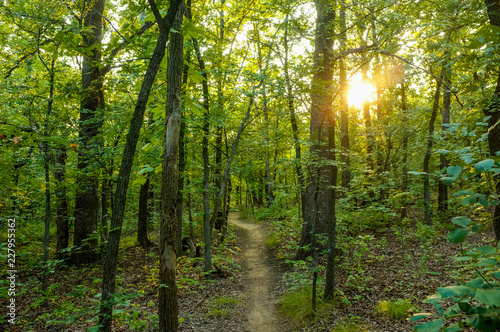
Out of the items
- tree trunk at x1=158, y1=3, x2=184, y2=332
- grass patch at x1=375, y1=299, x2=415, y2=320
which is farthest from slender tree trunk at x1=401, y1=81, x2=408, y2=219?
tree trunk at x1=158, y1=3, x2=184, y2=332

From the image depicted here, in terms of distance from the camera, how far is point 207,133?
8359 mm

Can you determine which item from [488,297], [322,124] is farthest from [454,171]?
[322,124]

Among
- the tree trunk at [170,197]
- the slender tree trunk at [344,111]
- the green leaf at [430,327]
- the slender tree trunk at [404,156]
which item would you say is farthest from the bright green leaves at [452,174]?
the slender tree trunk at [404,156]

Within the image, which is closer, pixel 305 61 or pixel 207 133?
pixel 305 61

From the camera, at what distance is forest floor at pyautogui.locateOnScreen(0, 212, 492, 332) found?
16.5 ft

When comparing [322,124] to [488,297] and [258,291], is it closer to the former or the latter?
[488,297]

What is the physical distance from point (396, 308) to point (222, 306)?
3897mm

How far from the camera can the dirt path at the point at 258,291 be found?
6020mm

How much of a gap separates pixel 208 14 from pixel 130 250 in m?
10.1

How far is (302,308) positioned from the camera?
5770mm

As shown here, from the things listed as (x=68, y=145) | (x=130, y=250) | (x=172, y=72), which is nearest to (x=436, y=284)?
(x=172, y=72)

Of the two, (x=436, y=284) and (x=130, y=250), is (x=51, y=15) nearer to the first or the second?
(x=130, y=250)

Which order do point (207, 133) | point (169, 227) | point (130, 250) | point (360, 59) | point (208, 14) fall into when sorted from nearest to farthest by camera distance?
1. point (169, 227)
2. point (360, 59)
3. point (207, 133)
4. point (208, 14)
5. point (130, 250)

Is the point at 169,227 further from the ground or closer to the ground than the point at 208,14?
closer to the ground
